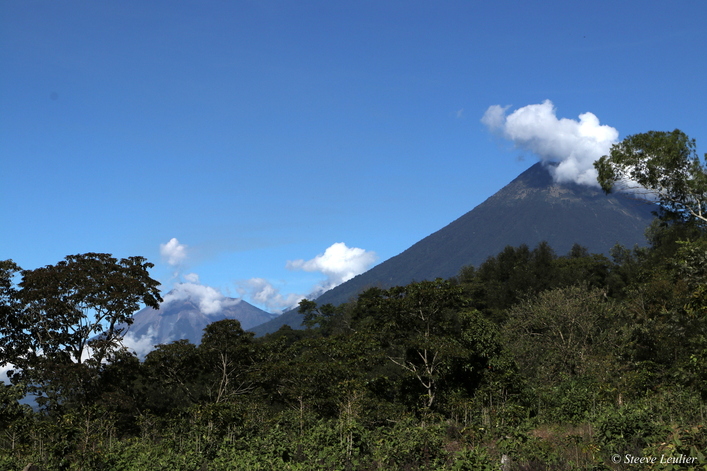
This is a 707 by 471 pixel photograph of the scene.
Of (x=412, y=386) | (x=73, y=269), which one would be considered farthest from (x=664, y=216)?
(x=73, y=269)

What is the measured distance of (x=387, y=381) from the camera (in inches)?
870

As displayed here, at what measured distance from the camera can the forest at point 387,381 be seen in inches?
467

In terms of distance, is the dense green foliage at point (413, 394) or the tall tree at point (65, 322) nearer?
the dense green foliage at point (413, 394)

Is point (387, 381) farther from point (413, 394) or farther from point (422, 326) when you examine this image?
point (422, 326)

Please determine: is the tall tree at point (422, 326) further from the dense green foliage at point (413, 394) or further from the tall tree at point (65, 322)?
the tall tree at point (65, 322)

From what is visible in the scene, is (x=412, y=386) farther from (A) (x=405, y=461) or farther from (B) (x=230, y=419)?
(A) (x=405, y=461)

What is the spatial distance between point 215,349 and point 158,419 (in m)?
Result: 3.78

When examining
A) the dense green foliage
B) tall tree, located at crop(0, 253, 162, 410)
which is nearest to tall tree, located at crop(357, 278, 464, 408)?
the dense green foliage

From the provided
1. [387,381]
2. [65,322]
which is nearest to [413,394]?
[387,381]

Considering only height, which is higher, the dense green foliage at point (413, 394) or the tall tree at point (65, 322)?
the tall tree at point (65, 322)

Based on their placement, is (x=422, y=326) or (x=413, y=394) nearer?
(x=413, y=394)

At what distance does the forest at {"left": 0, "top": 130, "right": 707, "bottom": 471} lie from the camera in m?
11.9

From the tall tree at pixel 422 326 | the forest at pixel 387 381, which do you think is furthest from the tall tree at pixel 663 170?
the tall tree at pixel 422 326

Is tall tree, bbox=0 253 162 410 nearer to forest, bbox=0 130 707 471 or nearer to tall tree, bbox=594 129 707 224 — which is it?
forest, bbox=0 130 707 471
